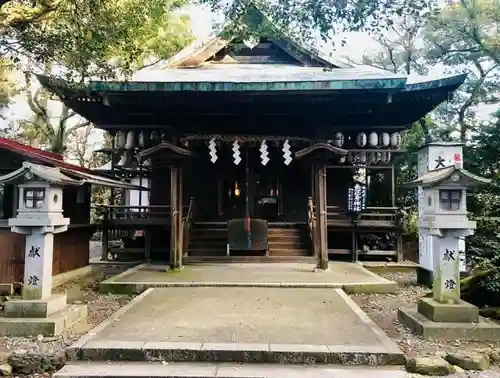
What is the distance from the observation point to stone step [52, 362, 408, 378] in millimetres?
4402

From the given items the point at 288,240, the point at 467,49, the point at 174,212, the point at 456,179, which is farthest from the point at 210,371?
the point at 467,49

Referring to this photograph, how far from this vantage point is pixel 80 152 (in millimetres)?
32000

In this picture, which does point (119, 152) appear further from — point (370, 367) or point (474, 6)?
point (474, 6)

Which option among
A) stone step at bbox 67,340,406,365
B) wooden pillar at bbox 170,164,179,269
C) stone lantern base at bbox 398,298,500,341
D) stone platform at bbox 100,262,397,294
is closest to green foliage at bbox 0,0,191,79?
wooden pillar at bbox 170,164,179,269

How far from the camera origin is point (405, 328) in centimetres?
617

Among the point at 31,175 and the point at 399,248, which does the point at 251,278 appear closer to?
the point at 31,175

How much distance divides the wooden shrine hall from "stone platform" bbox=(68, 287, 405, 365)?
325 centimetres

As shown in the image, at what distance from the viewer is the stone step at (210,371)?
173 inches

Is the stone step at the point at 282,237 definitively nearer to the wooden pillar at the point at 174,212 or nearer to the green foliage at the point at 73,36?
the wooden pillar at the point at 174,212

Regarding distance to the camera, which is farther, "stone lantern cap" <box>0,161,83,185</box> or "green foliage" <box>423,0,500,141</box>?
"green foliage" <box>423,0,500,141</box>

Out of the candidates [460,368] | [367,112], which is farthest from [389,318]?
[367,112]

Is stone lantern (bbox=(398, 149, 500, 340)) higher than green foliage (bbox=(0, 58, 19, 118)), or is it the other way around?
green foliage (bbox=(0, 58, 19, 118))

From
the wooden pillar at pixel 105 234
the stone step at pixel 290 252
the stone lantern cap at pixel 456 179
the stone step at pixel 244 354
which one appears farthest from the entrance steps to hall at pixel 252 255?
the stone step at pixel 244 354

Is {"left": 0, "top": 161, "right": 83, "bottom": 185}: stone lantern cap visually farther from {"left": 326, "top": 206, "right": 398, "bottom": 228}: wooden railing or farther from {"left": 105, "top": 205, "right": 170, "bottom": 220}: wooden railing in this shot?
{"left": 326, "top": 206, "right": 398, "bottom": 228}: wooden railing
